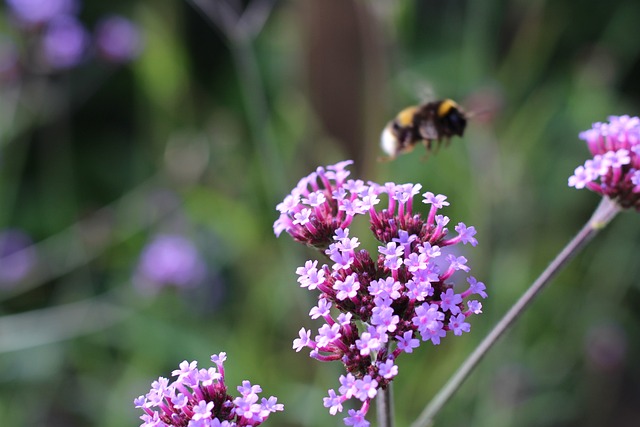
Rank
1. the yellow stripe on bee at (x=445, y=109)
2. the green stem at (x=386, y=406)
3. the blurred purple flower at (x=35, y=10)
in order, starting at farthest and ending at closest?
the blurred purple flower at (x=35, y=10)
the yellow stripe on bee at (x=445, y=109)
the green stem at (x=386, y=406)

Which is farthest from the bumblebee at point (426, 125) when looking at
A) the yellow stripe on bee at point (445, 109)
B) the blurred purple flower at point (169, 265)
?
the blurred purple flower at point (169, 265)

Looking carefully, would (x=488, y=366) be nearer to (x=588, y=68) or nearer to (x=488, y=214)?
(x=488, y=214)

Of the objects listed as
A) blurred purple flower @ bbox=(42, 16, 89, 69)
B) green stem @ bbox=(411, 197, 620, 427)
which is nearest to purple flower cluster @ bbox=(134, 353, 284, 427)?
green stem @ bbox=(411, 197, 620, 427)

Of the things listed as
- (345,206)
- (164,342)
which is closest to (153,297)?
(164,342)

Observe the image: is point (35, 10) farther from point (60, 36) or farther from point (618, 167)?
point (618, 167)

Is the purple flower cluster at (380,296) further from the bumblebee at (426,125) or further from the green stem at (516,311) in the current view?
the bumblebee at (426,125)


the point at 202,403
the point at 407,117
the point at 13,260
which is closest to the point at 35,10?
the point at 13,260

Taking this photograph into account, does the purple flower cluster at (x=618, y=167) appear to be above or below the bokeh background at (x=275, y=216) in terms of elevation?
below

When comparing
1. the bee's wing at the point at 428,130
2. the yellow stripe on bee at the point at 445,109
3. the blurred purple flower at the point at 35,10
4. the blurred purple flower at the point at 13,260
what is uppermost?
the blurred purple flower at the point at 35,10
